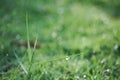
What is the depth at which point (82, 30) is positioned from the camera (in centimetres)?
501

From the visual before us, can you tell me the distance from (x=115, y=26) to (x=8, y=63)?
240cm

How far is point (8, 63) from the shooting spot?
10.9 ft

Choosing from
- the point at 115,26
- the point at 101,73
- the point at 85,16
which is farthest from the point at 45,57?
the point at 85,16

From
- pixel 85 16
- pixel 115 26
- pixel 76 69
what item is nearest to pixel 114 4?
pixel 85 16

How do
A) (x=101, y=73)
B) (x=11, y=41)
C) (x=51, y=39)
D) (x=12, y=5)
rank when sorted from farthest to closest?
(x=12, y=5)
(x=51, y=39)
(x=11, y=41)
(x=101, y=73)

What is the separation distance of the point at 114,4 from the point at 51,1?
1.46 metres

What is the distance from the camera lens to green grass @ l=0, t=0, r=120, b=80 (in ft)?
9.95

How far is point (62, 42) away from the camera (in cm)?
441

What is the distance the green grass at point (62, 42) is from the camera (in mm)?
3033

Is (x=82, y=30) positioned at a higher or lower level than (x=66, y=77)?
A: lower

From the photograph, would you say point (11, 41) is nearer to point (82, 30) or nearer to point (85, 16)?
point (82, 30)

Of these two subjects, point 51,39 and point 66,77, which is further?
point 51,39

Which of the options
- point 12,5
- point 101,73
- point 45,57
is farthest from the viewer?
point 12,5

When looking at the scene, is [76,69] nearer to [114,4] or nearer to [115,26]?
[115,26]
